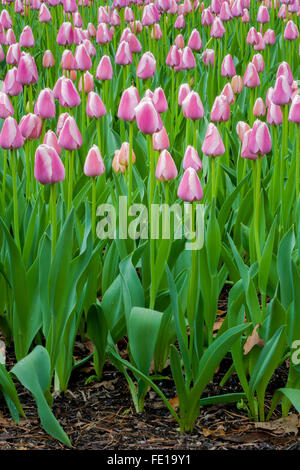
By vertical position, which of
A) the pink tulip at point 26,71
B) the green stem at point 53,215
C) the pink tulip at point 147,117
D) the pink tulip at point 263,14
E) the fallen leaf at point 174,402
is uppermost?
the pink tulip at point 263,14

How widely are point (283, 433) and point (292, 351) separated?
0.22 metres

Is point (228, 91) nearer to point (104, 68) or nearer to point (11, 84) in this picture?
point (104, 68)

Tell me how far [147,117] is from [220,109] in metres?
A: 0.51

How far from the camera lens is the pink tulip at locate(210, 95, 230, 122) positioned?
7.86ft

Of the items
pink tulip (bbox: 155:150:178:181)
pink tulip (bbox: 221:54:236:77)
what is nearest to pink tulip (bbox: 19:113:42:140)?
pink tulip (bbox: 155:150:178:181)

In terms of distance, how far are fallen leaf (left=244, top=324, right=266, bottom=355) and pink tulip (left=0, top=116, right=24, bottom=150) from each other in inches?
34.9

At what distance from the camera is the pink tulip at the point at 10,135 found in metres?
2.13

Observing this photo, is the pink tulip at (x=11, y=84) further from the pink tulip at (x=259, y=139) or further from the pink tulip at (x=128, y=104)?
the pink tulip at (x=259, y=139)

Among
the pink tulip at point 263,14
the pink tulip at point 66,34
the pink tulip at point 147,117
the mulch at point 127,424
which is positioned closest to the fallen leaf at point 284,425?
the mulch at point 127,424

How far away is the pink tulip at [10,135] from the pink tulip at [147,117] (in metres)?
0.40

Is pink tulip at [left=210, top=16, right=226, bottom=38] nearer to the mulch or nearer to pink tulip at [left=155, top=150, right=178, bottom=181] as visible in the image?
pink tulip at [left=155, top=150, right=178, bottom=181]

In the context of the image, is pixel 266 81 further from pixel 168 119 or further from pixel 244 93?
pixel 168 119

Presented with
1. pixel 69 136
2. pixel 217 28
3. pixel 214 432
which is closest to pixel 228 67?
pixel 217 28

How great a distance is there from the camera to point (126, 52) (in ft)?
9.92
